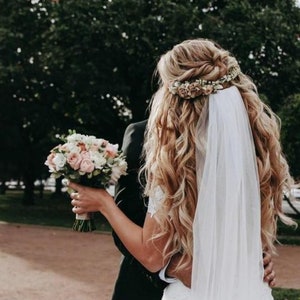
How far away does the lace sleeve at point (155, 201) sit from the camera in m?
2.67

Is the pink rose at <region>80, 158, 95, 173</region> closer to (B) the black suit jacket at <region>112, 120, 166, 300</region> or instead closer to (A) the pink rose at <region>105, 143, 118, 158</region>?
(A) the pink rose at <region>105, 143, 118, 158</region>

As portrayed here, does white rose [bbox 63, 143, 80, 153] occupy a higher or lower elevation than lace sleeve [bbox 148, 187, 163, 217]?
higher

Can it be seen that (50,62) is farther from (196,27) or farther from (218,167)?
(218,167)

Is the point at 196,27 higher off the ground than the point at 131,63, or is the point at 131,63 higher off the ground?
the point at 196,27

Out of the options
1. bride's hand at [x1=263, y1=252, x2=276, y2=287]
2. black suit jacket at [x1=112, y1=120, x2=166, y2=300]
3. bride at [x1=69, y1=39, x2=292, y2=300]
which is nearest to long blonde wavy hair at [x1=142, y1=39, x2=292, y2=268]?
bride at [x1=69, y1=39, x2=292, y2=300]

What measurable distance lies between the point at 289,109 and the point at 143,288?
14.9 meters

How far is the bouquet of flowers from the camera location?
2.92 meters

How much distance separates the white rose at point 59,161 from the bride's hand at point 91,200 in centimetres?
18

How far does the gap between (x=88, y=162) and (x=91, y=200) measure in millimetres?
210

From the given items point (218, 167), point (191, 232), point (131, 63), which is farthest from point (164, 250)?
point (131, 63)

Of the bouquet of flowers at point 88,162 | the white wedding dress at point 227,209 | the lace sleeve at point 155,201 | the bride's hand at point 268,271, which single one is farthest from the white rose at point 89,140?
the bride's hand at point 268,271

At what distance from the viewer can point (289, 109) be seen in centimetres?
1733

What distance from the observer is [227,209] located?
280 centimetres

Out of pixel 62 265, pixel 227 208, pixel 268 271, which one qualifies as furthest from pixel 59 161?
pixel 62 265
